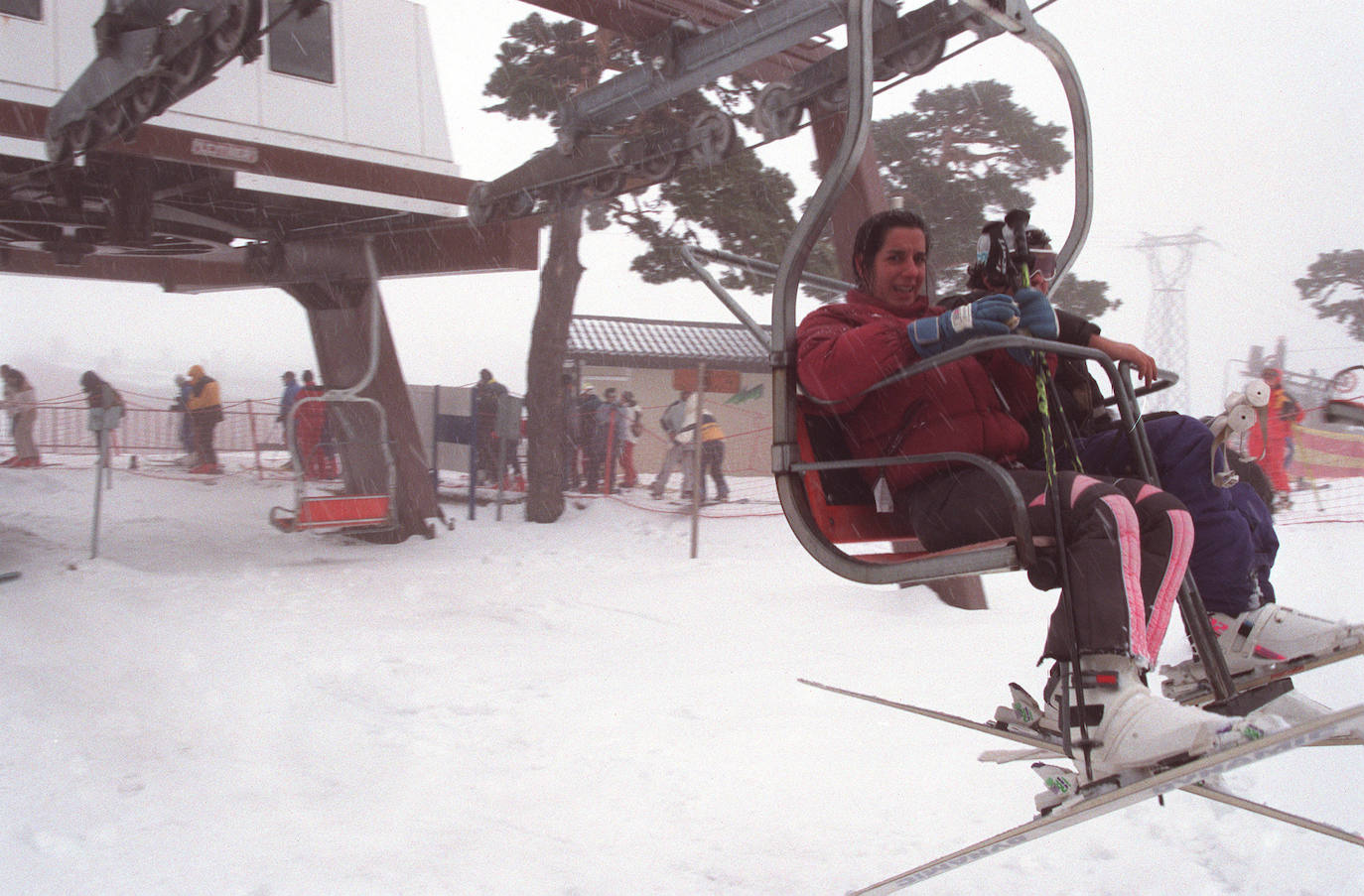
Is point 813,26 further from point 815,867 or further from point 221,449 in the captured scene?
point 221,449

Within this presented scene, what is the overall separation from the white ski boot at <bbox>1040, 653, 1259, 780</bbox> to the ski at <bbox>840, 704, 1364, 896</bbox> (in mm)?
30

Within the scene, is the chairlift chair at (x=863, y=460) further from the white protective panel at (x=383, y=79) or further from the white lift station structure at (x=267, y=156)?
the white protective panel at (x=383, y=79)

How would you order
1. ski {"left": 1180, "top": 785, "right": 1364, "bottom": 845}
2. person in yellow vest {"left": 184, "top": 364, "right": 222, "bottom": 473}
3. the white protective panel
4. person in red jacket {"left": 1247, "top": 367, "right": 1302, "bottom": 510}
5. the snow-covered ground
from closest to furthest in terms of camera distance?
ski {"left": 1180, "top": 785, "right": 1364, "bottom": 845}
the snow-covered ground
person in red jacket {"left": 1247, "top": 367, "right": 1302, "bottom": 510}
the white protective panel
person in yellow vest {"left": 184, "top": 364, "right": 222, "bottom": 473}

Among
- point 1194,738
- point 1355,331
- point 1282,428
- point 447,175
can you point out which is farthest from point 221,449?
point 1355,331

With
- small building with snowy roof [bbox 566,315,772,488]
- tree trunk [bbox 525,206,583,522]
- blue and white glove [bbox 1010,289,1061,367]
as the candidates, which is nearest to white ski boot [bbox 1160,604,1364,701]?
blue and white glove [bbox 1010,289,1061,367]

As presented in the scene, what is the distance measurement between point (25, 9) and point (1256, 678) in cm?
666

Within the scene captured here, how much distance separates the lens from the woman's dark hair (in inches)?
84.9

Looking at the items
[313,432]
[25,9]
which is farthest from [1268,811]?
[313,432]

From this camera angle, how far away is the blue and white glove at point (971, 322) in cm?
170

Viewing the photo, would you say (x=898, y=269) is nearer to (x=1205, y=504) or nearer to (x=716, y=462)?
(x=1205, y=504)

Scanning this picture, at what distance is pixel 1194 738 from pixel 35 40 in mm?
6589

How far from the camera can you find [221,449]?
10836mm

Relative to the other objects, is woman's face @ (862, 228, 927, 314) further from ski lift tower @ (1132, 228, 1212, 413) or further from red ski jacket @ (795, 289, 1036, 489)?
ski lift tower @ (1132, 228, 1212, 413)

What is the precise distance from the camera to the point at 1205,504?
2.06 meters
